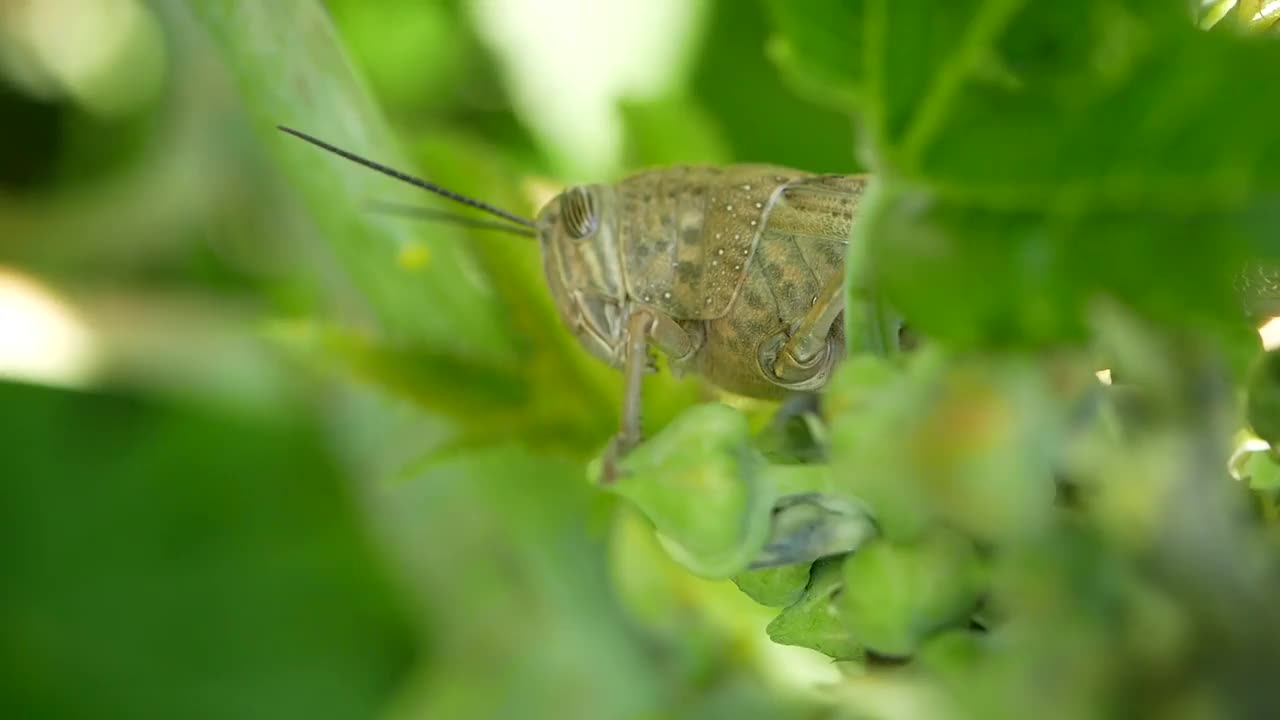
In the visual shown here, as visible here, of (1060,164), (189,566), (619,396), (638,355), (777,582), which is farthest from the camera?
(189,566)

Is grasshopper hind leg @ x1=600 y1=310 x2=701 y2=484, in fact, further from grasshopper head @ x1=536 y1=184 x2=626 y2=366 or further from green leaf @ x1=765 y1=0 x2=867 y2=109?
green leaf @ x1=765 y1=0 x2=867 y2=109

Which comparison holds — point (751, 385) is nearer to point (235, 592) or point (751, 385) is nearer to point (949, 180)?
point (949, 180)

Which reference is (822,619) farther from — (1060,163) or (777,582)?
(1060,163)

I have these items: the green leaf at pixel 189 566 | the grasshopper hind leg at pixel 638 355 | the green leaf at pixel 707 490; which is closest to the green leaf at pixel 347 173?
the grasshopper hind leg at pixel 638 355

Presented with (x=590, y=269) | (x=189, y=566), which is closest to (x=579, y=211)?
(x=590, y=269)

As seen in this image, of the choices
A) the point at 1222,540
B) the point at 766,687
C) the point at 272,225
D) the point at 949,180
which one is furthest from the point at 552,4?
the point at 1222,540

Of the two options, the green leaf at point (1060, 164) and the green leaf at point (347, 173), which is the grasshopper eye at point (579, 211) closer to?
the green leaf at point (347, 173)
